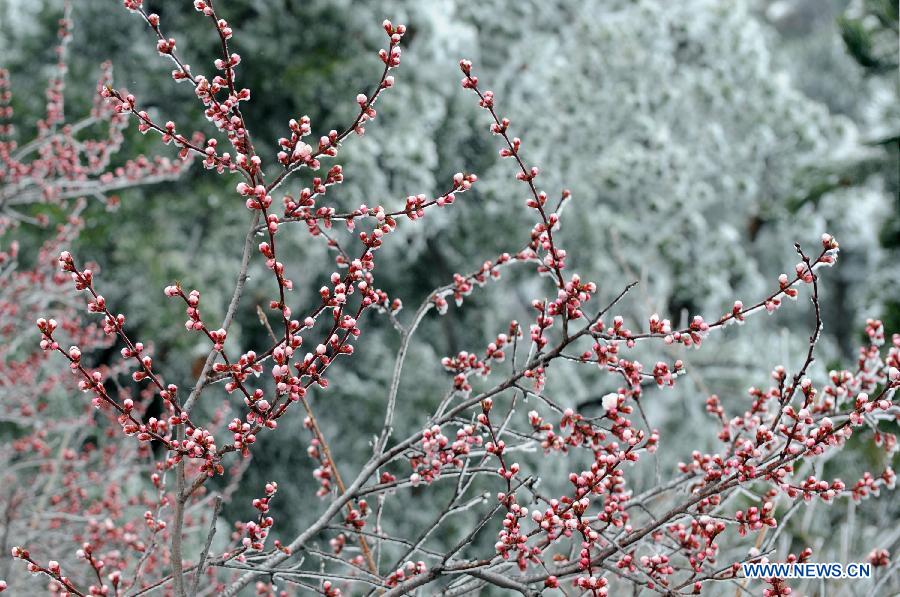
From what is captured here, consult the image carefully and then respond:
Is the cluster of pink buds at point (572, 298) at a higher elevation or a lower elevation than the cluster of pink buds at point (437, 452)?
higher

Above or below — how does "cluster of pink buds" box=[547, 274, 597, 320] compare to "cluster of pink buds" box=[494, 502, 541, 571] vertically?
above

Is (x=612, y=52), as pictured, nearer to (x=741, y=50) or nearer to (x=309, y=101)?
(x=741, y=50)

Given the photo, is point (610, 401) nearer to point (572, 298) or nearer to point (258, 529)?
point (572, 298)

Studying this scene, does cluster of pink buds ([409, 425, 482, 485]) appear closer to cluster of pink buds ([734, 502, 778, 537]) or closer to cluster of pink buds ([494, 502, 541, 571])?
cluster of pink buds ([494, 502, 541, 571])

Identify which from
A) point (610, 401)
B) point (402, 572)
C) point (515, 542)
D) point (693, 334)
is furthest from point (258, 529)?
point (693, 334)

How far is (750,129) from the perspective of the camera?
6938 mm

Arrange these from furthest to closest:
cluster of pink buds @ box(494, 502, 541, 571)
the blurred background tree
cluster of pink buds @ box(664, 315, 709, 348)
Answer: the blurred background tree < cluster of pink buds @ box(664, 315, 709, 348) < cluster of pink buds @ box(494, 502, 541, 571)

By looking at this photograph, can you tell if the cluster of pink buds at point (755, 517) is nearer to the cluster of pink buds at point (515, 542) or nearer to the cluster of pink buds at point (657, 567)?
the cluster of pink buds at point (657, 567)

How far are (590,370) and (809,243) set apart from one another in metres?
2.70

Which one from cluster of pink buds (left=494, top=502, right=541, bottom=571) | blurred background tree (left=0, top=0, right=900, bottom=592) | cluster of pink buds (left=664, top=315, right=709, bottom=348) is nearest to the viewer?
cluster of pink buds (left=494, top=502, right=541, bottom=571)

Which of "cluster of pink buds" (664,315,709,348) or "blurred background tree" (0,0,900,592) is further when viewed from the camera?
"blurred background tree" (0,0,900,592)

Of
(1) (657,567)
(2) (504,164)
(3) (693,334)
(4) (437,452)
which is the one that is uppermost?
(2) (504,164)

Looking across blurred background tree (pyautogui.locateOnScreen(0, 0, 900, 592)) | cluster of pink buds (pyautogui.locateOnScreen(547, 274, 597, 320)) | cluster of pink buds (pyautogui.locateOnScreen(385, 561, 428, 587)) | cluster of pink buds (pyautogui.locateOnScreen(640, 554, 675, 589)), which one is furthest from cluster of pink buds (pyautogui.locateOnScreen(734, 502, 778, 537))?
blurred background tree (pyautogui.locateOnScreen(0, 0, 900, 592))

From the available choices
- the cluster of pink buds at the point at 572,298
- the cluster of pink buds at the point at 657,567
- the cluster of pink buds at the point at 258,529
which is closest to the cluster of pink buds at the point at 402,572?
the cluster of pink buds at the point at 258,529
